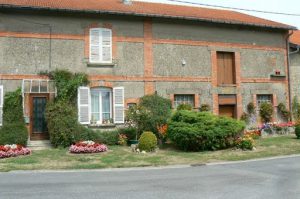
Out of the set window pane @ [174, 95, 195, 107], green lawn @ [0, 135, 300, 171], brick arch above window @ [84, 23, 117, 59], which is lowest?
green lawn @ [0, 135, 300, 171]

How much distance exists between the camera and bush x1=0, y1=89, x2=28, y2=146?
15680mm

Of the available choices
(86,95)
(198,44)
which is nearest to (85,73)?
(86,95)

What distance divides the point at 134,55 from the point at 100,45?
172 centimetres

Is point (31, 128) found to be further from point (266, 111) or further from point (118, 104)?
point (266, 111)

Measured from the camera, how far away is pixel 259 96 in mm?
21359

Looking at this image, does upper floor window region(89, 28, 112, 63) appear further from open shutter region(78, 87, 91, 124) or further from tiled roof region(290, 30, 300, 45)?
tiled roof region(290, 30, 300, 45)

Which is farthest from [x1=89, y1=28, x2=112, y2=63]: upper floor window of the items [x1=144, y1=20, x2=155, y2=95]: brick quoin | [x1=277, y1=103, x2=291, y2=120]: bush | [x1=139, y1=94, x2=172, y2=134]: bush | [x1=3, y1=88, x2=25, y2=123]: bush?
[x1=277, y1=103, x2=291, y2=120]: bush

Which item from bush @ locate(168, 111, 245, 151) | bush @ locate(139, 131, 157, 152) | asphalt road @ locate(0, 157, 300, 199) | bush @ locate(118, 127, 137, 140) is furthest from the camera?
bush @ locate(118, 127, 137, 140)

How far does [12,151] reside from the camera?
1416 cm

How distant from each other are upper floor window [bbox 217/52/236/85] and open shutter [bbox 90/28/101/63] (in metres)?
6.68

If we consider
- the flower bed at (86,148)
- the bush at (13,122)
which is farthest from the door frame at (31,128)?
the flower bed at (86,148)

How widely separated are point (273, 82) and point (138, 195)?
52.6 feet

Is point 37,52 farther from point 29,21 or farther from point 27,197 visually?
point 27,197

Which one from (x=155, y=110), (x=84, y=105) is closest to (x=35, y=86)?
(x=84, y=105)
